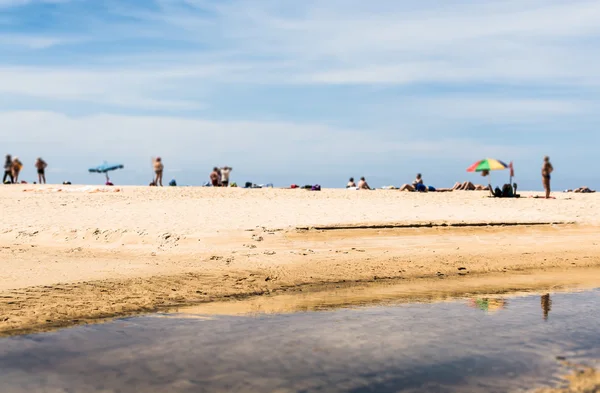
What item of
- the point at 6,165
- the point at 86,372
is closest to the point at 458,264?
the point at 86,372

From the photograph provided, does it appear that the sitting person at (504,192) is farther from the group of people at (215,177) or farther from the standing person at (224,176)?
the standing person at (224,176)

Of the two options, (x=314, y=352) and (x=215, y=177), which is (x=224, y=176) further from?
(x=314, y=352)

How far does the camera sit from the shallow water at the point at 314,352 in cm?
621

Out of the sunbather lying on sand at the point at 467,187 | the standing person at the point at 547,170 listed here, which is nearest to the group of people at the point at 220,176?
the sunbather lying on sand at the point at 467,187

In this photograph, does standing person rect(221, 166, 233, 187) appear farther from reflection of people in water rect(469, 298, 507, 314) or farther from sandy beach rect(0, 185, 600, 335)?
reflection of people in water rect(469, 298, 507, 314)

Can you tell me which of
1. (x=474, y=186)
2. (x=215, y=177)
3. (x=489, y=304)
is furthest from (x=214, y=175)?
(x=489, y=304)

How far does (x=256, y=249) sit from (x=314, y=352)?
257 inches

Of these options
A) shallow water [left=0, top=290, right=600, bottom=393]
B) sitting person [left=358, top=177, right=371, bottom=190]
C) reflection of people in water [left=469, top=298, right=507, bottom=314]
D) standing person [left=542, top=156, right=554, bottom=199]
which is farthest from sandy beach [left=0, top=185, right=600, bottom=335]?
sitting person [left=358, top=177, right=371, bottom=190]

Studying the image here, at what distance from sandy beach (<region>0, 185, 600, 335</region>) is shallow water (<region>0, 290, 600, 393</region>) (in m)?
1.16

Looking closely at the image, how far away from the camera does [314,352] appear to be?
23.9ft

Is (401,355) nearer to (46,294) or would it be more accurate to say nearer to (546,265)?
(46,294)

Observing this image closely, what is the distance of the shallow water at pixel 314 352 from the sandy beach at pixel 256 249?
1.16 metres

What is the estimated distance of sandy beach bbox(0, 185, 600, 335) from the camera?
9.98 m

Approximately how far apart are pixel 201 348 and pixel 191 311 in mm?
1764
